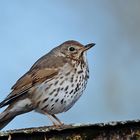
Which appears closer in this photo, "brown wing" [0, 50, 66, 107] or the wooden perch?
the wooden perch

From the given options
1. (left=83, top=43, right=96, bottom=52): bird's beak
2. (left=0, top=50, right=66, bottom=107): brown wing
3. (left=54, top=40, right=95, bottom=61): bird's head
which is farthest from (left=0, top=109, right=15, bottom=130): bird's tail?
(left=83, top=43, right=96, bottom=52): bird's beak

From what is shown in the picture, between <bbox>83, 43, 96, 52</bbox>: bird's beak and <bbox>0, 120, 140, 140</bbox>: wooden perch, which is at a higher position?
<bbox>83, 43, 96, 52</bbox>: bird's beak

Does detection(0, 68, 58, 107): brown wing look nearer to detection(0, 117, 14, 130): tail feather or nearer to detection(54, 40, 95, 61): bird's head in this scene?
detection(0, 117, 14, 130): tail feather

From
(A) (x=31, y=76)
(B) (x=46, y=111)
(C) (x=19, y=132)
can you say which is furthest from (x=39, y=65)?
(C) (x=19, y=132)

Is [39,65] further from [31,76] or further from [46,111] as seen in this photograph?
[46,111]

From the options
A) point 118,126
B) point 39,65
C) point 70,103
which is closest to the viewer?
point 118,126

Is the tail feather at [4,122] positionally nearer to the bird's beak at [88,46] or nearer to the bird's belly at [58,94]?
the bird's belly at [58,94]
